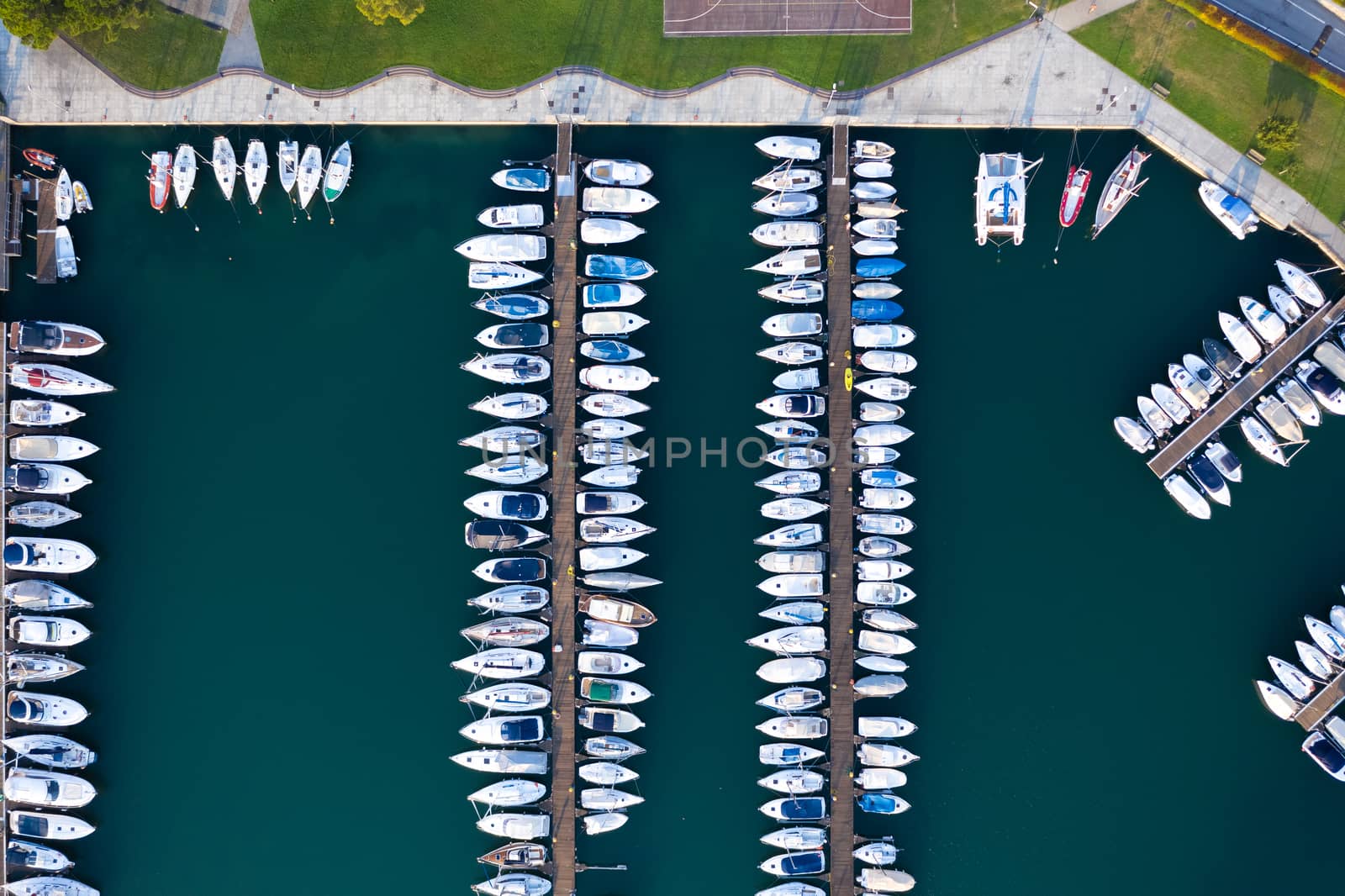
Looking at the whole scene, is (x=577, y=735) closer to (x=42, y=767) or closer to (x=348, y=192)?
(x=42, y=767)

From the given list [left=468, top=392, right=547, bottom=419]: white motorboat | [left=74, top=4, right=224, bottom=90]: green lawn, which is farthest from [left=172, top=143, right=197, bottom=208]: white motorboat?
[left=468, top=392, right=547, bottom=419]: white motorboat

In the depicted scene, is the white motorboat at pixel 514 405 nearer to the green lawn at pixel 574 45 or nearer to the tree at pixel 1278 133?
the green lawn at pixel 574 45

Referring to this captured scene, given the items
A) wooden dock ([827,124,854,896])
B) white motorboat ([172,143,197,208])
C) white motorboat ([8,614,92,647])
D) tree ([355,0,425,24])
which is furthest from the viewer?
white motorboat ([172,143,197,208])

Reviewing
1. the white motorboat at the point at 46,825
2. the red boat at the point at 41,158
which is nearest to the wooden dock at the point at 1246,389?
the white motorboat at the point at 46,825

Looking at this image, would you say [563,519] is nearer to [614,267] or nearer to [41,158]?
[614,267]

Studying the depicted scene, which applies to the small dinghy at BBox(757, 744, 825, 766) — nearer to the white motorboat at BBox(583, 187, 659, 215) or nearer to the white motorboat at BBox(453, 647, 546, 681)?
the white motorboat at BBox(453, 647, 546, 681)

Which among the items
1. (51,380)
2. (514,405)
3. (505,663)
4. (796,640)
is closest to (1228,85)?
(796,640)

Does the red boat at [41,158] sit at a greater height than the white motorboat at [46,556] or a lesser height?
greater
